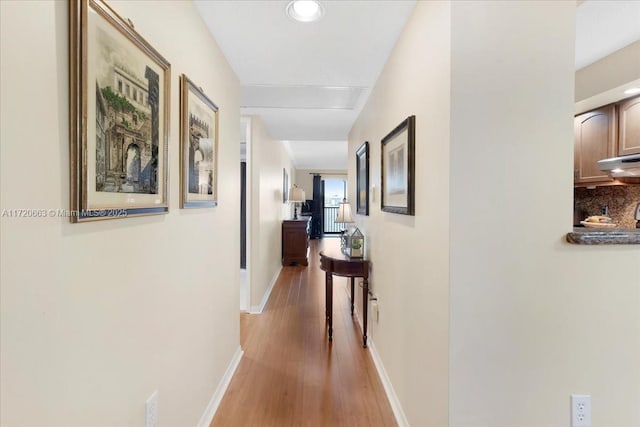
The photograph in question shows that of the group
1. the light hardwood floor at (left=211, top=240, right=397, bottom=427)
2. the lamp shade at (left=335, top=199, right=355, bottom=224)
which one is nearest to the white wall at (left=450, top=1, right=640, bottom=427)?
the light hardwood floor at (left=211, top=240, right=397, bottom=427)

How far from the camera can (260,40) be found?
1.89 meters

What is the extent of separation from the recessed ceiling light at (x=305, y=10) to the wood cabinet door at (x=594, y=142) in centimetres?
250

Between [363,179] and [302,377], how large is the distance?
1842mm

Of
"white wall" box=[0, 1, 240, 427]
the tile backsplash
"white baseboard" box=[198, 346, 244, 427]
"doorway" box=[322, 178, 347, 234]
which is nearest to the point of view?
"white wall" box=[0, 1, 240, 427]

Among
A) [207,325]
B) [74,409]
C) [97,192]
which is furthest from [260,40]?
[74,409]

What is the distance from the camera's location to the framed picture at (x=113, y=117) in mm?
773

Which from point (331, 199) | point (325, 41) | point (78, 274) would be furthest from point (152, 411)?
point (331, 199)

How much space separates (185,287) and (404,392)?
1334 millimetres

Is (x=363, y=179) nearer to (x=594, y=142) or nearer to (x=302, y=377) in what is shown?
(x=302, y=377)

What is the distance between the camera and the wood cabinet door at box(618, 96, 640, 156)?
2.26 meters

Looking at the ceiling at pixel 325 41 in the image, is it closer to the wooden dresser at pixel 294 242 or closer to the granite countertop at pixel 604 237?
the granite countertop at pixel 604 237

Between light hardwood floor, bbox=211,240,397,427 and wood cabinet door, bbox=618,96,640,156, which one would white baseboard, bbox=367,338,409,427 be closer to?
light hardwood floor, bbox=211,240,397,427

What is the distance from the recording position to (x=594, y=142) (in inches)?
104

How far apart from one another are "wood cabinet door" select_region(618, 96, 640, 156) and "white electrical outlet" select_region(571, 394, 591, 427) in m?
2.07
